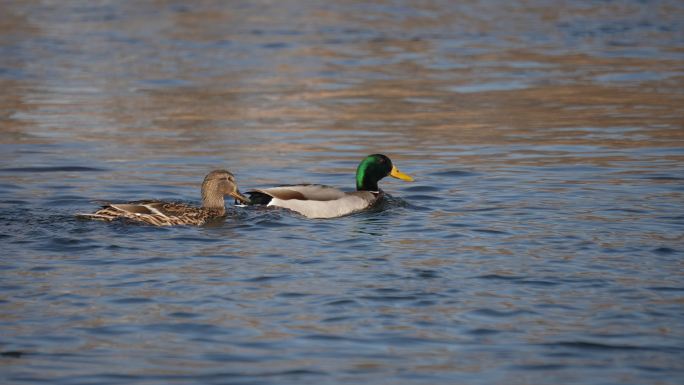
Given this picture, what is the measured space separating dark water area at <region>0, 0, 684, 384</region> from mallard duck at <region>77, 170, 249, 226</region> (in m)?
0.17

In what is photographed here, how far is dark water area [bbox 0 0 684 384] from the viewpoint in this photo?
24.7 feet

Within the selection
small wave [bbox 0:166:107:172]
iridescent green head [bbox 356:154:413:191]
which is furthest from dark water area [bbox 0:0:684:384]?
iridescent green head [bbox 356:154:413:191]

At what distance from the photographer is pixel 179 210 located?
1150cm

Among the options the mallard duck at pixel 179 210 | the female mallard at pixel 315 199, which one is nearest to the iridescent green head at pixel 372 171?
the female mallard at pixel 315 199

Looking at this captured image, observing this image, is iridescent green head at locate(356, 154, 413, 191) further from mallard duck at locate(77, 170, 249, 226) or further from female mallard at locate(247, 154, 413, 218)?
mallard duck at locate(77, 170, 249, 226)

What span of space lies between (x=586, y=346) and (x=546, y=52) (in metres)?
19.0

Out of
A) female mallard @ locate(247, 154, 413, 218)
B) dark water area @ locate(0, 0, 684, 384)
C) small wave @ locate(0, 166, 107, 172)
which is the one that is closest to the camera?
dark water area @ locate(0, 0, 684, 384)

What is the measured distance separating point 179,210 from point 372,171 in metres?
2.90

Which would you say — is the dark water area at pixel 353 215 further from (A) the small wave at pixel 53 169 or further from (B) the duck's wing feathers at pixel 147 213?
(B) the duck's wing feathers at pixel 147 213

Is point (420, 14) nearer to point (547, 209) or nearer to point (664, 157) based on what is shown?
point (664, 157)

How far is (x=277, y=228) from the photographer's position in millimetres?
11609

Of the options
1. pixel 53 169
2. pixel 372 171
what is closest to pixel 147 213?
pixel 372 171

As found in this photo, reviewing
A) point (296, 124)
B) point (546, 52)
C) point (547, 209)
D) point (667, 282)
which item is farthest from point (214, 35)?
point (667, 282)

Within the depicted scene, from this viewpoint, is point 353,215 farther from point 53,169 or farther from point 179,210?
point 53,169
